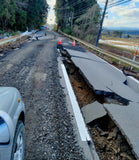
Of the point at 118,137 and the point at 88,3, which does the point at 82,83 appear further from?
the point at 88,3

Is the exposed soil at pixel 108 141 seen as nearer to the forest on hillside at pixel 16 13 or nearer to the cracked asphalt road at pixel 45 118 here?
the cracked asphalt road at pixel 45 118

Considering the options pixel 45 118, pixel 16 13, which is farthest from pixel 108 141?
pixel 16 13

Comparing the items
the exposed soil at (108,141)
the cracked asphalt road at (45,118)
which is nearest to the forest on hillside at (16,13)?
the cracked asphalt road at (45,118)

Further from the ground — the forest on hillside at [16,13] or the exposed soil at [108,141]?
the forest on hillside at [16,13]

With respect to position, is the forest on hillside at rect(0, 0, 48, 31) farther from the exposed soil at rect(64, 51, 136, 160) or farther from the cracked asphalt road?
the exposed soil at rect(64, 51, 136, 160)

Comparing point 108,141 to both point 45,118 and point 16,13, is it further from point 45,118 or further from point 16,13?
point 16,13

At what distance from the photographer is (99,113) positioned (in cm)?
322

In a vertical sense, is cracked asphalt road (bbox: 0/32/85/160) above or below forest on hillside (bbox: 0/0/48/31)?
below

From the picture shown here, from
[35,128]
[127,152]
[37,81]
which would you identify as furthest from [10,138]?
[37,81]

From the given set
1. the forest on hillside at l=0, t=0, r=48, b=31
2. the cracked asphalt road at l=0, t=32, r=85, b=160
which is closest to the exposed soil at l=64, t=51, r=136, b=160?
the cracked asphalt road at l=0, t=32, r=85, b=160

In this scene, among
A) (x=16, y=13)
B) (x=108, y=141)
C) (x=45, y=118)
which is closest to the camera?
(x=108, y=141)

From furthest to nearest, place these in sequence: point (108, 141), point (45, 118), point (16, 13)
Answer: point (16, 13) < point (45, 118) < point (108, 141)

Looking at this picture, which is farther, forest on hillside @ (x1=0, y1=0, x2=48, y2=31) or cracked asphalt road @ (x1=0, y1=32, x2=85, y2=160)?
forest on hillside @ (x1=0, y1=0, x2=48, y2=31)

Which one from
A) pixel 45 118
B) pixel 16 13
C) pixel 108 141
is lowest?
pixel 108 141
